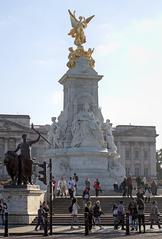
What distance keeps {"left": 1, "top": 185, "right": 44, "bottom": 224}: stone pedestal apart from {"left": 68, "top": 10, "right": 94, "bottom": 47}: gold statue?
24.7 m

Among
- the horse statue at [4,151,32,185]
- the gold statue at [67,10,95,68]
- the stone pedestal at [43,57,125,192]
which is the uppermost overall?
the gold statue at [67,10,95,68]

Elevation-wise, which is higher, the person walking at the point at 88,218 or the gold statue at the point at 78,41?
the gold statue at the point at 78,41

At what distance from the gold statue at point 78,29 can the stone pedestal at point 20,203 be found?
24.7 m

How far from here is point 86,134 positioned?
4791cm

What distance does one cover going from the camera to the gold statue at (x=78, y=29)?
171ft

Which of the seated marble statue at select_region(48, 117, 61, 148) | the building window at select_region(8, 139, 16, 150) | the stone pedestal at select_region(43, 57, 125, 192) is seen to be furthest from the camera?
the building window at select_region(8, 139, 16, 150)

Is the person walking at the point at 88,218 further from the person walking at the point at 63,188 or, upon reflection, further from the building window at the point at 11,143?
the building window at the point at 11,143

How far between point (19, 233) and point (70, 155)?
2266 cm

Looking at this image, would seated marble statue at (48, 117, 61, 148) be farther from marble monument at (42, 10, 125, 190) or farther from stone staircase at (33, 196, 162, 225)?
stone staircase at (33, 196, 162, 225)

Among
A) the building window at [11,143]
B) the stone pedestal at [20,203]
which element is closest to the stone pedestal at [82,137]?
the stone pedestal at [20,203]

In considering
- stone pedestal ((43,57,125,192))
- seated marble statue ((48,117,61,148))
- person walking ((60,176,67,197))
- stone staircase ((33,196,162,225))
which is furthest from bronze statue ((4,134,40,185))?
seated marble statue ((48,117,61,148))

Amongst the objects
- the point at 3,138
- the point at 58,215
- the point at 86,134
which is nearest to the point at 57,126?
the point at 86,134

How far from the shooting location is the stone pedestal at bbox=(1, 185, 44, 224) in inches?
1155

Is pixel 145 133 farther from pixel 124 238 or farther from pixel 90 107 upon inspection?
pixel 124 238
